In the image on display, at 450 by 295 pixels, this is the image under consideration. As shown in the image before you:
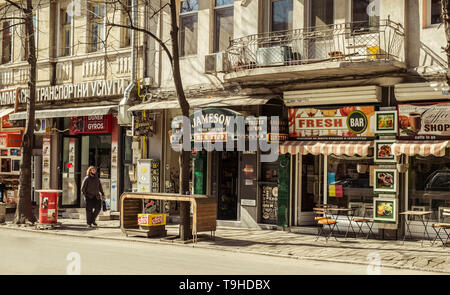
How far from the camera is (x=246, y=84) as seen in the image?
677 inches

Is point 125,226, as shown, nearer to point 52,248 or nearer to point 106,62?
point 52,248

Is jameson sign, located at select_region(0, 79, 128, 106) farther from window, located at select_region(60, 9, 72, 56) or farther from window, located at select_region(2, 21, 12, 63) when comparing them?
window, located at select_region(2, 21, 12, 63)

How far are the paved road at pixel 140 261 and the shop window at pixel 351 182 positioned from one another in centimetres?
418

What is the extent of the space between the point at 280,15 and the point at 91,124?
7954 mm

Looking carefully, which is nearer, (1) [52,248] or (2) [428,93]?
(1) [52,248]

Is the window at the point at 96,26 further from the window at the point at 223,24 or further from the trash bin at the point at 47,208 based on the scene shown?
the trash bin at the point at 47,208

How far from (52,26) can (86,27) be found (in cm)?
196

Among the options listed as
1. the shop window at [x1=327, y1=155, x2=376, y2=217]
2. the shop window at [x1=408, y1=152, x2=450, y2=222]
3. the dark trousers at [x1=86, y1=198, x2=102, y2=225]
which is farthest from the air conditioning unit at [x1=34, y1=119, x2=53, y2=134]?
the shop window at [x1=408, y1=152, x2=450, y2=222]

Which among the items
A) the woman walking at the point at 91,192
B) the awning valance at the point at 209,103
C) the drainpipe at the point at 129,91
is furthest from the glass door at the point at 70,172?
the awning valance at the point at 209,103

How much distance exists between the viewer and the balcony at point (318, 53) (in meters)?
14.4

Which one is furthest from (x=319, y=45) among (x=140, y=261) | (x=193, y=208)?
(x=140, y=261)

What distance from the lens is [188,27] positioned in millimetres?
19109

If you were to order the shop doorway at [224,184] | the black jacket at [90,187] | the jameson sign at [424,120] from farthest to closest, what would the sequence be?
the shop doorway at [224,184], the black jacket at [90,187], the jameson sign at [424,120]
